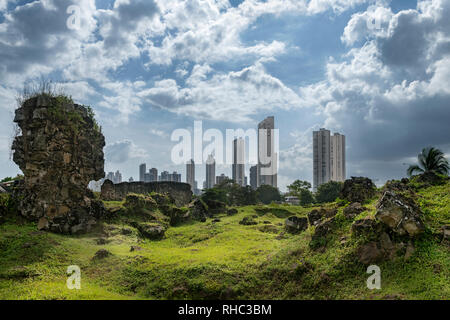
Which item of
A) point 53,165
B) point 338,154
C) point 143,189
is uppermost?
point 338,154

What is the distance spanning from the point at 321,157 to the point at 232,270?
90.5ft

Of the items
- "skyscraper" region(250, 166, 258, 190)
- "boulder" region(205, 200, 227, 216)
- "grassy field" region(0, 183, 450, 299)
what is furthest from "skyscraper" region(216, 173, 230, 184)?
"grassy field" region(0, 183, 450, 299)

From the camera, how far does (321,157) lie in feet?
108

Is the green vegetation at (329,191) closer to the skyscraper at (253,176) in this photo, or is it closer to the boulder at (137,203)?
the boulder at (137,203)

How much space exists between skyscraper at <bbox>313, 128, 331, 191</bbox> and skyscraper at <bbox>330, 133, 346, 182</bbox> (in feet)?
5.46

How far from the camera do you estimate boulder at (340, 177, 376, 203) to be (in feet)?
33.2

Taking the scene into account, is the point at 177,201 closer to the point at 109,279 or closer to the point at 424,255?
the point at 109,279

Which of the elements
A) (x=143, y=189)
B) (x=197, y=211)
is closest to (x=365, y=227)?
(x=197, y=211)

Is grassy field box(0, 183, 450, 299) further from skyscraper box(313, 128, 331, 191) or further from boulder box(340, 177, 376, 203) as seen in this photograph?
skyscraper box(313, 128, 331, 191)

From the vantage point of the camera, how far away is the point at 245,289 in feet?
23.1

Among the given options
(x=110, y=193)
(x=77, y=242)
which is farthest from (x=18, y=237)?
(x=110, y=193)

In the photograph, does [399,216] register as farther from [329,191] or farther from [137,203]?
[329,191]

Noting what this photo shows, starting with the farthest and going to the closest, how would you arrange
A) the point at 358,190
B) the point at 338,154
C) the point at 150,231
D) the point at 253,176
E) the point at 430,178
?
the point at 253,176 < the point at 338,154 < the point at 150,231 < the point at 430,178 < the point at 358,190
